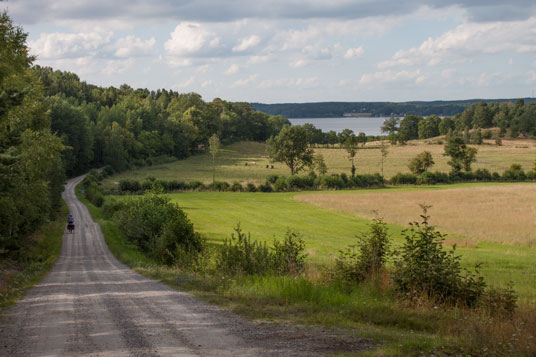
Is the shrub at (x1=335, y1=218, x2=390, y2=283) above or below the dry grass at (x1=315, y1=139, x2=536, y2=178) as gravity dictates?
above

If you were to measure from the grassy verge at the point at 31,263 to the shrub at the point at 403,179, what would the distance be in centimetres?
5687

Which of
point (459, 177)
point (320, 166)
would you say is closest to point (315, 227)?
point (320, 166)

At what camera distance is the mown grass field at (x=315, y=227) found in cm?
2450

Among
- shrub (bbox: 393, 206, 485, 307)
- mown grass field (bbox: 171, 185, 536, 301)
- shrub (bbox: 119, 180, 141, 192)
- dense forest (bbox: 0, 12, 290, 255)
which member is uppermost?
dense forest (bbox: 0, 12, 290, 255)

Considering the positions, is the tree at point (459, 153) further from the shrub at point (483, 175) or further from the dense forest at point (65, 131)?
the dense forest at point (65, 131)

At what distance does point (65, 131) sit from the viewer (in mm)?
90750

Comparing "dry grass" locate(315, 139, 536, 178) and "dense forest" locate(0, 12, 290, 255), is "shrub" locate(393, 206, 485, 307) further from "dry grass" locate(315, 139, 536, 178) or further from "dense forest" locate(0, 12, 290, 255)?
"dry grass" locate(315, 139, 536, 178)

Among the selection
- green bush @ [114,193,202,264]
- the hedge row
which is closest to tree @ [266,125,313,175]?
the hedge row

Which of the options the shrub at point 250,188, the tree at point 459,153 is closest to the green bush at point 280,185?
the shrub at point 250,188

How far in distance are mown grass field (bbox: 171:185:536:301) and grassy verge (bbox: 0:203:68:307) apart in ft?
39.4

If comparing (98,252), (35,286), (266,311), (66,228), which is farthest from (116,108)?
(266,311)

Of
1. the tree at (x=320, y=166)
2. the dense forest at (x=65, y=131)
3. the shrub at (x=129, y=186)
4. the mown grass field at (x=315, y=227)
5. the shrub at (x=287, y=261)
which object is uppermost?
the dense forest at (x=65, y=131)

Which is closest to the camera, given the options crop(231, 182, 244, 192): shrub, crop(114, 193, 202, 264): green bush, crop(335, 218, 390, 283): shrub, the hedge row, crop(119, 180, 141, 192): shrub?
crop(335, 218, 390, 283): shrub

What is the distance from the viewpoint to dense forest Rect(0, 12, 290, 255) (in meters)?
25.5
